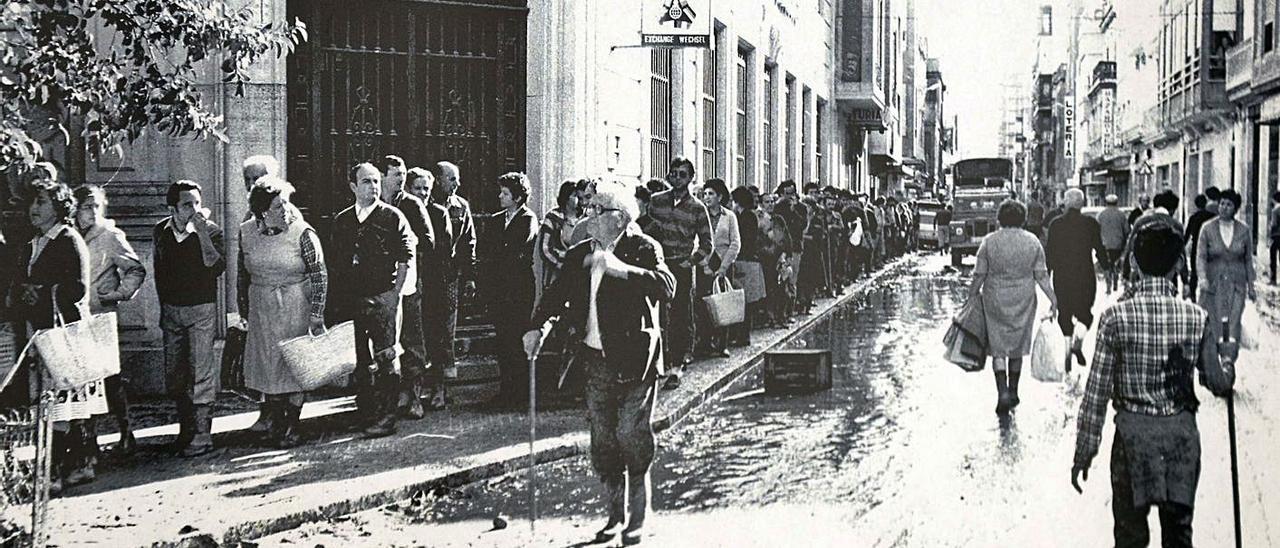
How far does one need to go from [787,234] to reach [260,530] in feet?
32.1

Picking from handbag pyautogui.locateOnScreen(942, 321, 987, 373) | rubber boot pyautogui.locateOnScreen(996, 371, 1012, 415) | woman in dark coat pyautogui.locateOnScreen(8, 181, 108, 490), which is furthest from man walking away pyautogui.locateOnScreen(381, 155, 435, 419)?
rubber boot pyautogui.locateOnScreen(996, 371, 1012, 415)

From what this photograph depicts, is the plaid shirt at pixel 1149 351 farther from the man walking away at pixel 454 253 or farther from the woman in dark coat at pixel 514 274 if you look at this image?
the man walking away at pixel 454 253

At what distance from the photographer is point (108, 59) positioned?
723 centimetres

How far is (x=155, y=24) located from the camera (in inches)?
287

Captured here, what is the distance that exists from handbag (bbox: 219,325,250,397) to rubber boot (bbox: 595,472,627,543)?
3039 millimetres

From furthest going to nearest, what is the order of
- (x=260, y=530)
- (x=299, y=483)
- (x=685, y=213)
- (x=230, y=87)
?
(x=685, y=213) → (x=230, y=87) → (x=299, y=483) → (x=260, y=530)

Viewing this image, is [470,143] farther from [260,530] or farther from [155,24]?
[260,530]

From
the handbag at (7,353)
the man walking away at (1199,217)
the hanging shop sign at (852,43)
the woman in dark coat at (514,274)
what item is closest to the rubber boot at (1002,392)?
the man walking away at (1199,217)

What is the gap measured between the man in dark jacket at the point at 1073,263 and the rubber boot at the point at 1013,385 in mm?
683

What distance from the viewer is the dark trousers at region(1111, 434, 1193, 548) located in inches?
217

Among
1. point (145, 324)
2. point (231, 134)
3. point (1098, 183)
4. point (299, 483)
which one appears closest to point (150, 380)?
point (145, 324)

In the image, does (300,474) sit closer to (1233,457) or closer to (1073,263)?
(1073,263)

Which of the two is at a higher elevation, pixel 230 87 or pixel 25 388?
pixel 230 87

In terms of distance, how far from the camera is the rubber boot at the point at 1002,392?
977cm
